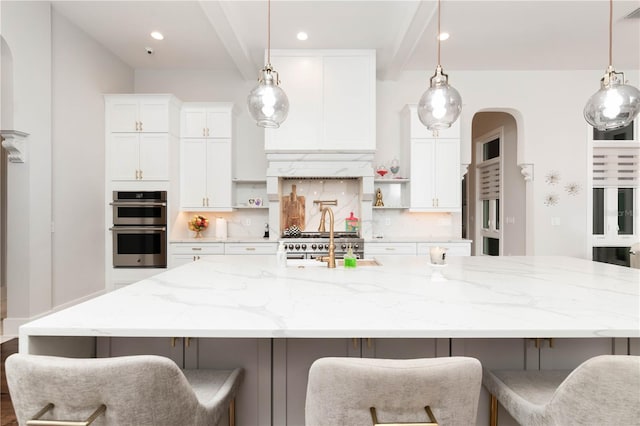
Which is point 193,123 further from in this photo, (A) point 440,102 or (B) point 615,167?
(B) point 615,167

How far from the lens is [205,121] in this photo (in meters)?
4.70

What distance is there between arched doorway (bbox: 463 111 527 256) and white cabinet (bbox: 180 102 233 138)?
13.6ft

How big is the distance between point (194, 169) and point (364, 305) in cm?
387

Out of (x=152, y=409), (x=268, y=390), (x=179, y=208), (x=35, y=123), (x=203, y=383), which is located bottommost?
(x=268, y=390)

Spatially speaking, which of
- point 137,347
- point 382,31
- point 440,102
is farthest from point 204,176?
point 137,347

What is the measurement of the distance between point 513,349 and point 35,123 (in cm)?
417

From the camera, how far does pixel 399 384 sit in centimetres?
89

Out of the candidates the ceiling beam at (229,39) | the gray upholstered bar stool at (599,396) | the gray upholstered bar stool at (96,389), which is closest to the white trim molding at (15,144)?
the ceiling beam at (229,39)

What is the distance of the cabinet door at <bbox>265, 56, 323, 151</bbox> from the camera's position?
438cm

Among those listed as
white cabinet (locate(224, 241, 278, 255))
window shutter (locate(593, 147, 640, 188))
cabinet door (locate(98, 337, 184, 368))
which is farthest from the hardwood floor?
window shutter (locate(593, 147, 640, 188))

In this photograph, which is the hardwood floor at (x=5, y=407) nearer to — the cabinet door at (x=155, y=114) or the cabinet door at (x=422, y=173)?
the cabinet door at (x=155, y=114)

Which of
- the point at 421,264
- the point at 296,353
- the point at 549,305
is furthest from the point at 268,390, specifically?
the point at 421,264

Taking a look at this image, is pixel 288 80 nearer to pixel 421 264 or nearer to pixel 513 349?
pixel 421 264

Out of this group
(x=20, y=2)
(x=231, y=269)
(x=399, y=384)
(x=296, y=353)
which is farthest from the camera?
(x=20, y=2)
